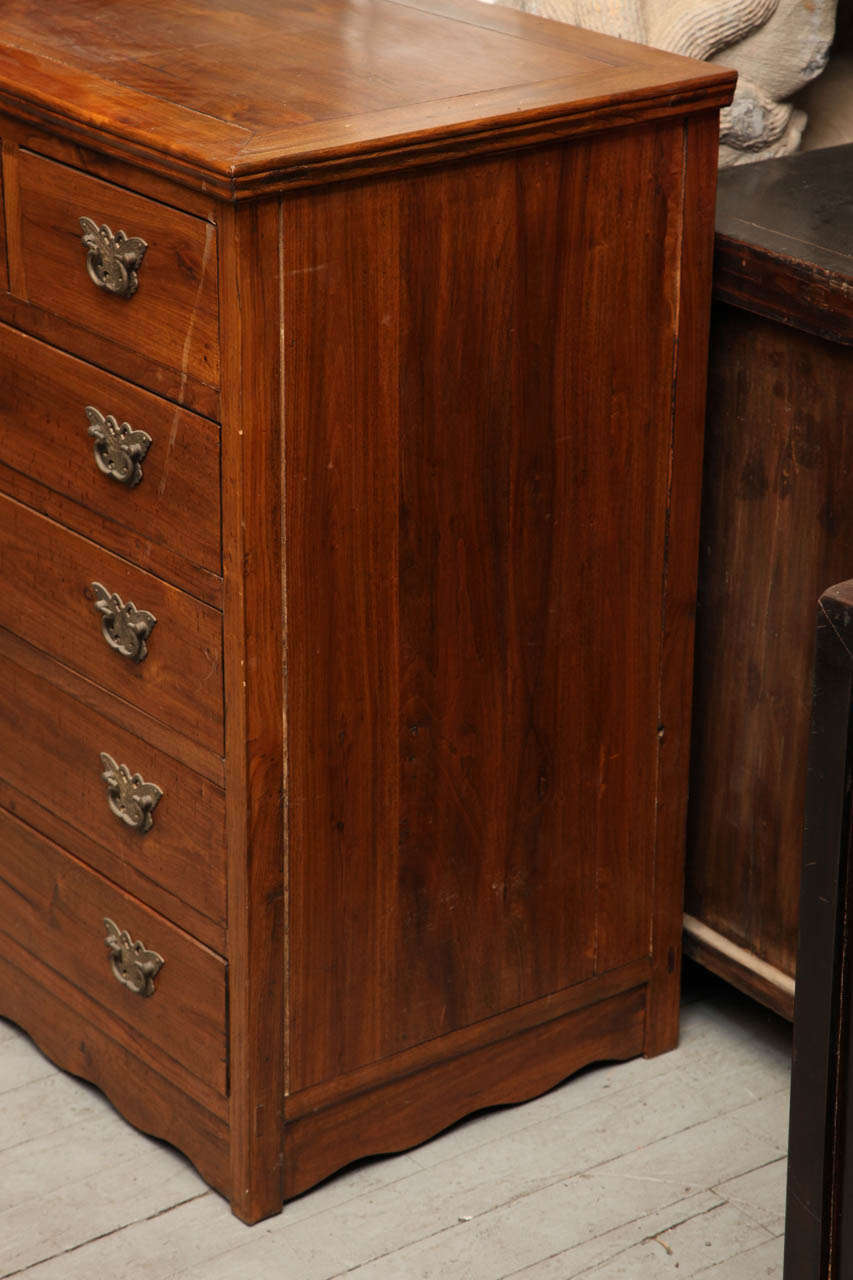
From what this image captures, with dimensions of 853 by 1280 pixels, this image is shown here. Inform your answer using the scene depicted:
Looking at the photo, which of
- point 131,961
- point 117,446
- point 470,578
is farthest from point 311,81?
point 131,961

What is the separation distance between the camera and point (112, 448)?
191 centimetres

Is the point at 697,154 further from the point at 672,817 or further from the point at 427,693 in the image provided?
the point at 672,817

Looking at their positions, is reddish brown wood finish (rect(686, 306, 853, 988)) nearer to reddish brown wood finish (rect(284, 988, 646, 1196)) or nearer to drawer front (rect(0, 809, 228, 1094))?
reddish brown wood finish (rect(284, 988, 646, 1196))

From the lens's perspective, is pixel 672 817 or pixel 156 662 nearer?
pixel 156 662

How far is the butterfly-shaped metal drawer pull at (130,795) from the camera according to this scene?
202cm

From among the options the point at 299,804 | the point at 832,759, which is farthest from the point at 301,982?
the point at 832,759

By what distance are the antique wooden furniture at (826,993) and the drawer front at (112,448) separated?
702mm

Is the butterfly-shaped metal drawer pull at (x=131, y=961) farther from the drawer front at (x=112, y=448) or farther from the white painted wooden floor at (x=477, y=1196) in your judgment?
the drawer front at (x=112, y=448)

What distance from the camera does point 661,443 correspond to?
2066mm

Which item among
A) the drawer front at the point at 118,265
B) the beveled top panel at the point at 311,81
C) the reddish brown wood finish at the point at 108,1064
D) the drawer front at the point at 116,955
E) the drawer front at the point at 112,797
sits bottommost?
the reddish brown wood finish at the point at 108,1064

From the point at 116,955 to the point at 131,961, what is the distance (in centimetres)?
3

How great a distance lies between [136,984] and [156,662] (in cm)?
39

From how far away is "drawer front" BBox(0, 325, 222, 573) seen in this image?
1821mm

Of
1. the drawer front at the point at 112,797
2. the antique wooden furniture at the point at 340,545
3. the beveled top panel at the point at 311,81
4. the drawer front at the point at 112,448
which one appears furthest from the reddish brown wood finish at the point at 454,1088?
the beveled top panel at the point at 311,81
